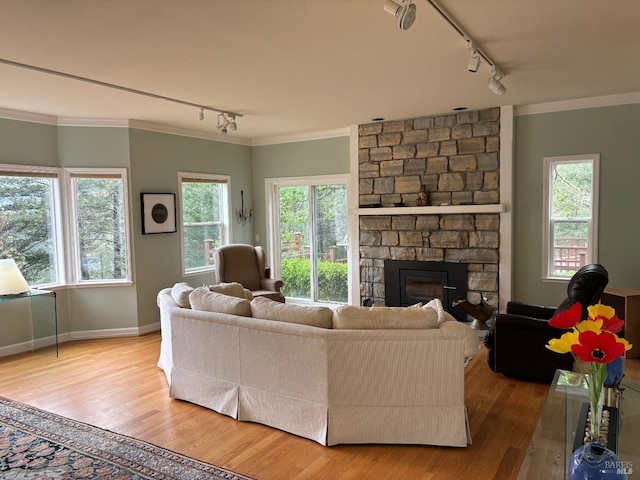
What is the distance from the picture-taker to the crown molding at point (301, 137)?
21.8 ft

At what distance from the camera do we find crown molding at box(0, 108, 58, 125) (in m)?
4.97

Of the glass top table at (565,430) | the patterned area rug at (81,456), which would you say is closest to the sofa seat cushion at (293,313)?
the patterned area rug at (81,456)

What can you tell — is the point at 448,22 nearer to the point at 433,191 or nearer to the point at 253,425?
the point at 253,425

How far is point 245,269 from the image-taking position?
6.27 metres

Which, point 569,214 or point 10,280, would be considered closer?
point 10,280

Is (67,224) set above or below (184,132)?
below

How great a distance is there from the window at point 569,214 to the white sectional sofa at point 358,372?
9.40 ft

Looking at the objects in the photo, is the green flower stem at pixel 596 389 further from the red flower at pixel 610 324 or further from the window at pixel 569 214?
the window at pixel 569 214

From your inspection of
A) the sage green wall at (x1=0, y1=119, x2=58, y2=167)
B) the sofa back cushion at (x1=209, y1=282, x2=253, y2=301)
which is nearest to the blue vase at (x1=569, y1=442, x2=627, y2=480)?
the sofa back cushion at (x1=209, y1=282, x2=253, y2=301)

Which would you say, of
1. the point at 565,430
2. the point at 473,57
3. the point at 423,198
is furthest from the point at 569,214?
the point at 565,430

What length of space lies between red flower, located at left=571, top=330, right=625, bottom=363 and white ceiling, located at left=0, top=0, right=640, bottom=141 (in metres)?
1.87

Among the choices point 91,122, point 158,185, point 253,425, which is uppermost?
point 91,122

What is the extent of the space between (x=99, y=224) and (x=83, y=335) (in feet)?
4.39

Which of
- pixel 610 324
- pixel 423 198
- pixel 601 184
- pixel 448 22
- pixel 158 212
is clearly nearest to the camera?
pixel 610 324
